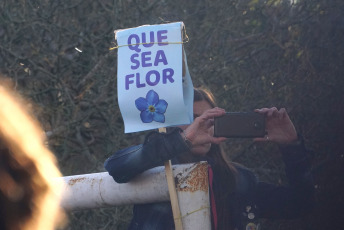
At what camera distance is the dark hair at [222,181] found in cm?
262

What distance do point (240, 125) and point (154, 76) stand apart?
14.0 inches

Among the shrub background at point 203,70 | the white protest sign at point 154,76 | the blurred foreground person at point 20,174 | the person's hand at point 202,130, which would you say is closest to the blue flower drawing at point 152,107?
the white protest sign at point 154,76

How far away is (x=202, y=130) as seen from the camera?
8.07ft

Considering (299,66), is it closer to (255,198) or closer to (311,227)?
(311,227)

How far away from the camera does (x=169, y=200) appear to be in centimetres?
245

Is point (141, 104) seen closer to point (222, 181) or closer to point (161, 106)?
point (161, 106)

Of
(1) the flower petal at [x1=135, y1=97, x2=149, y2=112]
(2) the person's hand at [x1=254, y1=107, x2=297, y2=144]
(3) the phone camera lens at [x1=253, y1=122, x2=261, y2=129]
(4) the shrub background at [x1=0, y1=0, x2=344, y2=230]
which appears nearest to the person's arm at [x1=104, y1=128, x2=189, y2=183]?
(1) the flower petal at [x1=135, y1=97, x2=149, y2=112]

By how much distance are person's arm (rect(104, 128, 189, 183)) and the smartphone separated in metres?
0.15

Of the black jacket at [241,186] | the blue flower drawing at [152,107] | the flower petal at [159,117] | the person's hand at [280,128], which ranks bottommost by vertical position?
the black jacket at [241,186]

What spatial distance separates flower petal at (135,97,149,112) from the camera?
2473 mm

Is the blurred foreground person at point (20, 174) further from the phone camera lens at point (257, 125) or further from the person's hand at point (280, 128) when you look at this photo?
the person's hand at point (280, 128)

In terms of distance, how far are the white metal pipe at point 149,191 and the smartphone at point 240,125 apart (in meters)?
0.16

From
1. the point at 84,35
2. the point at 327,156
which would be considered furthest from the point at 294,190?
the point at 84,35

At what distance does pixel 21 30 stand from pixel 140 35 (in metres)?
2.52
